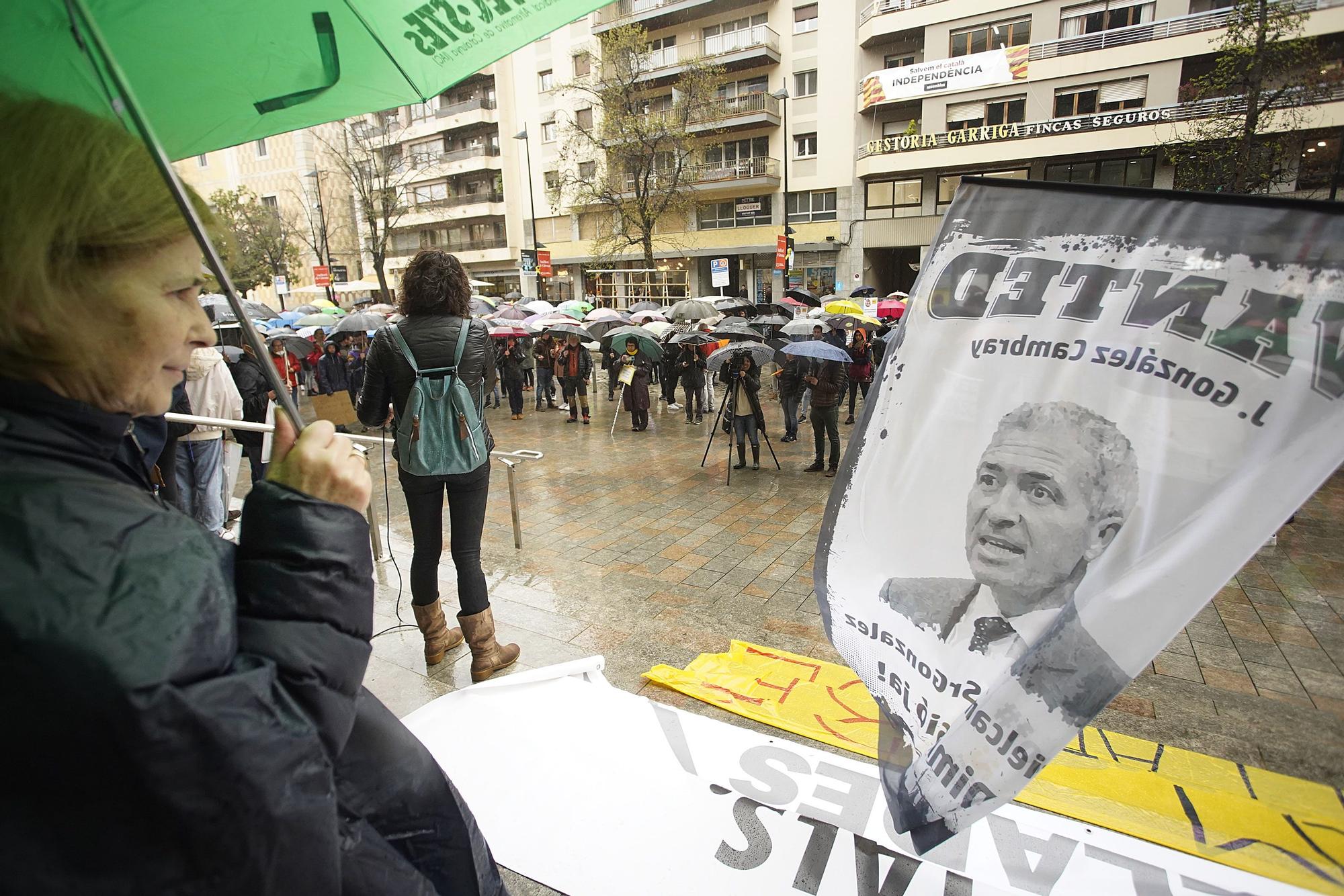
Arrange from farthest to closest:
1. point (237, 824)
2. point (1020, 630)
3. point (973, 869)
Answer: point (973, 869) < point (1020, 630) < point (237, 824)

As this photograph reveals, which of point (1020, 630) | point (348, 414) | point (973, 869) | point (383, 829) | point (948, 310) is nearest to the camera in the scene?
point (383, 829)

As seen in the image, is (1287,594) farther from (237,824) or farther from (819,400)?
(237,824)

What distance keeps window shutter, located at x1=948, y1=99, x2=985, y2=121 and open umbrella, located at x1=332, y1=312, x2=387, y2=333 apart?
2567 cm

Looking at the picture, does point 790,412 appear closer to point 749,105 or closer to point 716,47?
point 749,105

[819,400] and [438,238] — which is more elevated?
[438,238]

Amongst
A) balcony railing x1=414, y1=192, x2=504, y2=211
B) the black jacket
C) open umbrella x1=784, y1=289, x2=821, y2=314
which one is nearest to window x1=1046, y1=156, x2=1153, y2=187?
open umbrella x1=784, y1=289, x2=821, y2=314

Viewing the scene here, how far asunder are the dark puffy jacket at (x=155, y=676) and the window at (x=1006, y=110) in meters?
33.7

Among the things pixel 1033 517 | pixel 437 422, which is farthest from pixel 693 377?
pixel 1033 517

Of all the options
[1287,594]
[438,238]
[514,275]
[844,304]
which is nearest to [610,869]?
[1287,594]

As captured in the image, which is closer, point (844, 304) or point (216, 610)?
point (216, 610)

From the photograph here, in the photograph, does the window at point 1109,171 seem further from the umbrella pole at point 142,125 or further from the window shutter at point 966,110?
the umbrella pole at point 142,125

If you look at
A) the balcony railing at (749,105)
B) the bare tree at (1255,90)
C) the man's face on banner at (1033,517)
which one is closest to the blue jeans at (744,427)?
the man's face on banner at (1033,517)

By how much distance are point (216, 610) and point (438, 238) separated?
54.0 meters

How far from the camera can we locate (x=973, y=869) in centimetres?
248
